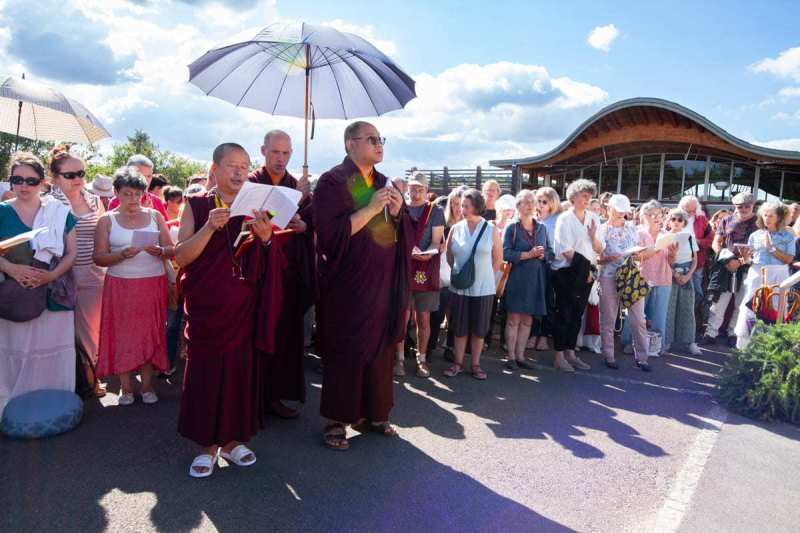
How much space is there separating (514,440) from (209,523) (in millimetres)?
2270

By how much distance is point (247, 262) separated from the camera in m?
3.18

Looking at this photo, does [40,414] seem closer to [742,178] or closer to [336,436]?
[336,436]

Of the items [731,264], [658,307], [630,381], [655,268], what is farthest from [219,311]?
[731,264]

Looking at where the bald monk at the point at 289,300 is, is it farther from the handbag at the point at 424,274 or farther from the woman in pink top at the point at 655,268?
the woman in pink top at the point at 655,268

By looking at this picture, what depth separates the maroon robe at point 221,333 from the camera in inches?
122

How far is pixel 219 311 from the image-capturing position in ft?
10.2

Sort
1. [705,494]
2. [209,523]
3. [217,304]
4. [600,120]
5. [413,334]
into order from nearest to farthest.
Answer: [209,523]
[217,304]
[705,494]
[413,334]
[600,120]

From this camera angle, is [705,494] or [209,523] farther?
[705,494]

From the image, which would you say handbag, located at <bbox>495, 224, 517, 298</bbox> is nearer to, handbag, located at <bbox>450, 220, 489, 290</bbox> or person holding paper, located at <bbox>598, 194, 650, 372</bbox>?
handbag, located at <bbox>450, 220, 489, 290</bbox>

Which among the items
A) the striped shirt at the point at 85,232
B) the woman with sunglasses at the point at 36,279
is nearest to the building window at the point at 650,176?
the striped shirt at the point at 85,232

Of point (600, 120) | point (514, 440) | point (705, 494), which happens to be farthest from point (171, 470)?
point (600, 120)

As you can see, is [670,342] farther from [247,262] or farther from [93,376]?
[93,376]

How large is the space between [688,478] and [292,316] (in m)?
3.05

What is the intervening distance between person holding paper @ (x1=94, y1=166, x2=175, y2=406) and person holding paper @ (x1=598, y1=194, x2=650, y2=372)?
15.5 ft
